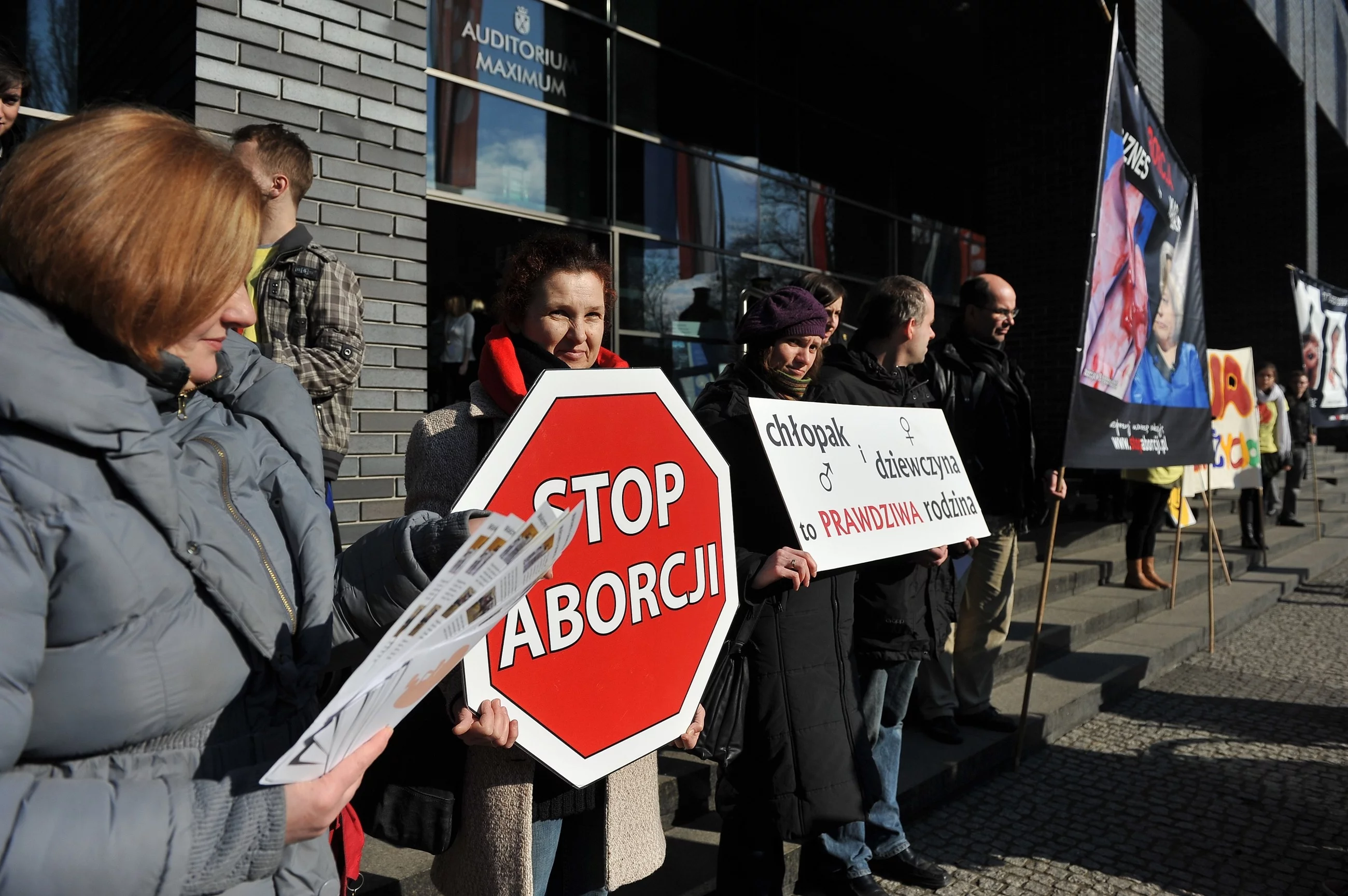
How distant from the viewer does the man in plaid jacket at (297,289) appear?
2.57m

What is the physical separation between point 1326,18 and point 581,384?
1918 cm

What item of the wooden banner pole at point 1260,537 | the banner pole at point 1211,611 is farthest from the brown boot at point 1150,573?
the wooden banner pole at point 1260,537

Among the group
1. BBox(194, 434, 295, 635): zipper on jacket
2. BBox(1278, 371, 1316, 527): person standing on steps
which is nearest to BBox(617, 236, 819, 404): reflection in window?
BBox(194, 434, 295, 635): zipper on jacket

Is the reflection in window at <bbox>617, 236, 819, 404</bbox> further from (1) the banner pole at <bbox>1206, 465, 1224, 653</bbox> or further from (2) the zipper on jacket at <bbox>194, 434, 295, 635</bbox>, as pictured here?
(2) the zipper on jacket at <bbox>194, 434, 295, 635</bbox>

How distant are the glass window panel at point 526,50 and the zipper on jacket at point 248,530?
5821mm

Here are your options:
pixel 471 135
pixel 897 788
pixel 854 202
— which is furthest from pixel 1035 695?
pixel 854 202

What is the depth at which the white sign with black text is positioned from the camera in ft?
7.43

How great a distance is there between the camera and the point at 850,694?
2451mm

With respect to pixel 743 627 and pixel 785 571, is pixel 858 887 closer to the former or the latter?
pixel 743 627

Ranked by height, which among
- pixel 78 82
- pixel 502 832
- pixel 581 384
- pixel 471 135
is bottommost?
pixel 502 832

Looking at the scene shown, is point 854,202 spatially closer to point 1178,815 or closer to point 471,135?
point 471,135

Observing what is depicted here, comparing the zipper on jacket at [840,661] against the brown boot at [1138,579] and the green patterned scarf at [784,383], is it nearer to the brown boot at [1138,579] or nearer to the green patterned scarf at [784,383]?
the green patterned scarf at [784,383]

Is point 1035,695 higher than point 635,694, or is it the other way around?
point 635,694

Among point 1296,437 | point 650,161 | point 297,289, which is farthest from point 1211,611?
point 1296,437
